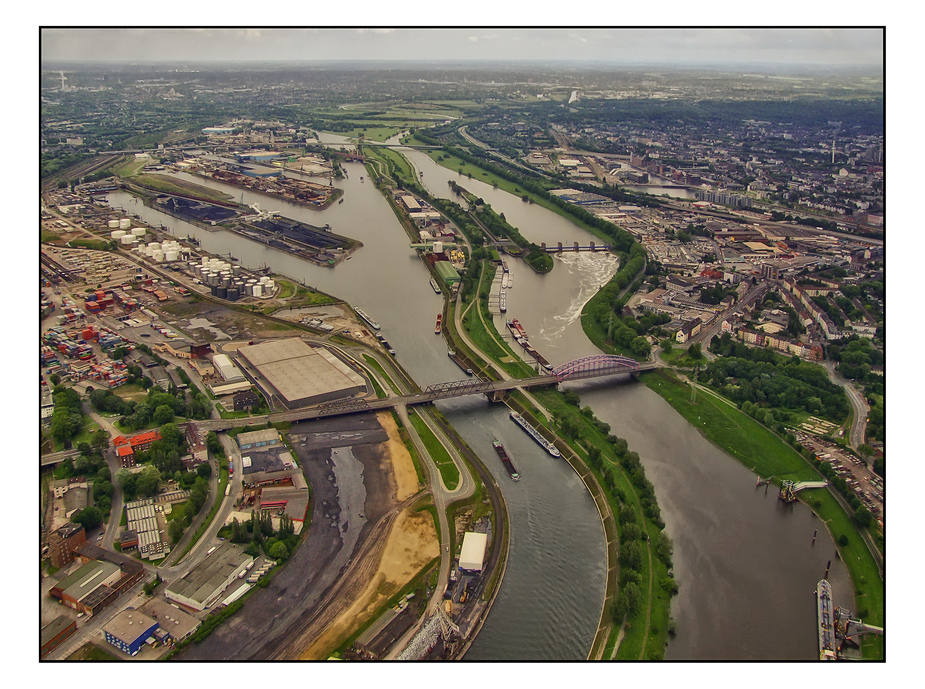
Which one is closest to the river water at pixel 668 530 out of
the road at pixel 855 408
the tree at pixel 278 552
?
the road at pixel 855 408

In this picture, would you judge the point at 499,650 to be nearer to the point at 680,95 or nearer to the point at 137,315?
the point at 137,315

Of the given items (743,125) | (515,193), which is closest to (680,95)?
(743,125)

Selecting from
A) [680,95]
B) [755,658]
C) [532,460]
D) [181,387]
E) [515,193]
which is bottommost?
[755,658]

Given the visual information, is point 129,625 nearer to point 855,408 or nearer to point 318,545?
point 318,545

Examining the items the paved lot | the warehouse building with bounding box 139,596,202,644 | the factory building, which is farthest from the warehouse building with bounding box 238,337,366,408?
the warehouse building with bounding box 139,596,202,644

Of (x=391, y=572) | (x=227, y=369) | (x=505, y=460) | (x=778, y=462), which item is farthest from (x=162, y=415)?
(x=778, y=462)

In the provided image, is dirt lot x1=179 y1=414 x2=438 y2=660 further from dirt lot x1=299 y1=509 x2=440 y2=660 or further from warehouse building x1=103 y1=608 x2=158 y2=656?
warehouse building x1=103 y1=608 x2=158 y2=656
